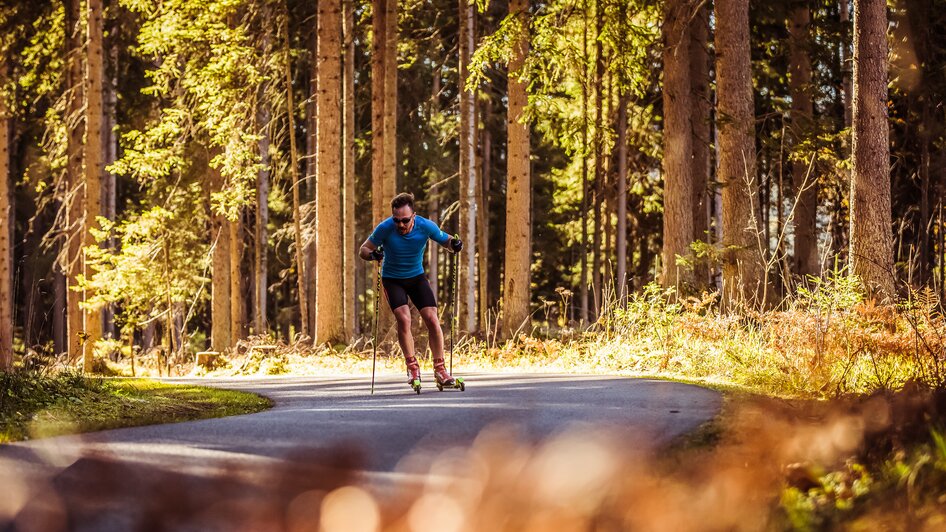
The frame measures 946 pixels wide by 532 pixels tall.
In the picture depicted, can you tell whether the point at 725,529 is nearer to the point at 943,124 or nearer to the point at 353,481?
the point at 353,481

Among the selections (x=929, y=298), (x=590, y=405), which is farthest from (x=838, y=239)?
(x=590, y=405)

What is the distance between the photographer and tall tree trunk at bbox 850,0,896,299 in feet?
41.6

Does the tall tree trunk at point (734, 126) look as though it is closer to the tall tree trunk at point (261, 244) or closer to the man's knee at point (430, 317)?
the man's knee at point (430, 317)

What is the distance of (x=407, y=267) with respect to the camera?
34.8 feet

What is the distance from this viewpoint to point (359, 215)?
34719 mm

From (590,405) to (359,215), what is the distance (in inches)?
1071

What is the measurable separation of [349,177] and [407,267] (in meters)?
13.4

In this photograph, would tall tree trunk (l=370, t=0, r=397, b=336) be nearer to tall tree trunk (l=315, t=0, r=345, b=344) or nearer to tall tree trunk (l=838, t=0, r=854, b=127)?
tall tree trunk (l=315, t=0, r=345, b=344)

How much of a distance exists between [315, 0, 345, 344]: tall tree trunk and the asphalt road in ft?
34.8

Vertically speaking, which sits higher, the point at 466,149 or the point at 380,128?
the point at 380,128

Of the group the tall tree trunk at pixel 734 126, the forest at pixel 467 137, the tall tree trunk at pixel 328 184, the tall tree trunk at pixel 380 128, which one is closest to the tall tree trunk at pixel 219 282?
the forest at pixel 467 137

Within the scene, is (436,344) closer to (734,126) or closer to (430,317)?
(430,317)

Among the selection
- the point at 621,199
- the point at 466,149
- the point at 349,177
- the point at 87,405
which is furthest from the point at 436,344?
the point at 621,199

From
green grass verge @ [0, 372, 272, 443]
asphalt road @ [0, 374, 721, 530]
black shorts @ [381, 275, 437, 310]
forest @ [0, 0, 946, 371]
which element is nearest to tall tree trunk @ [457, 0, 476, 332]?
forest @ [0, 0, 946, 371]
